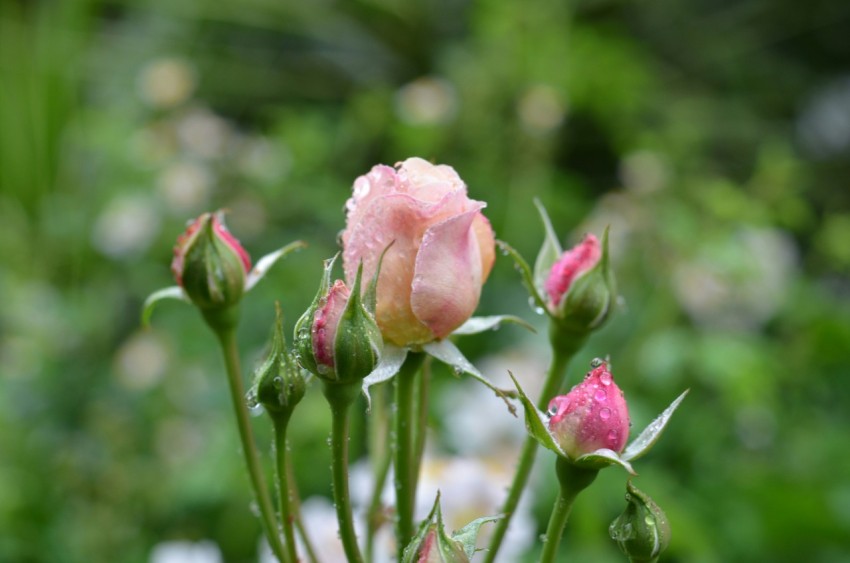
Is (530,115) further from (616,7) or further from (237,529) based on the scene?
(616,7)

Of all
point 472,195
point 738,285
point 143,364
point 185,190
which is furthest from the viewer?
point 472,195

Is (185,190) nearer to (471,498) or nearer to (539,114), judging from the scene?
(539,114)

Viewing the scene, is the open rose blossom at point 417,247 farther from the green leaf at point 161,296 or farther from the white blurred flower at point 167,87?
the white blurred flower at point 167,87

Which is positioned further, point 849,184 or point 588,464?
point 849,184

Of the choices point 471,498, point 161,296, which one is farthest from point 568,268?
point 471,498

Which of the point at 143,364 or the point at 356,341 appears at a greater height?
the point at 356,341

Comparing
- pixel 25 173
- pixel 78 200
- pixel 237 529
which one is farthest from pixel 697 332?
pixel 25 173

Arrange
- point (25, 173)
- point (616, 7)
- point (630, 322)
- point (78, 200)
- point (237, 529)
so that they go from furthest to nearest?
1. point (616, 7)
2. point (25, 173)
3. point (78, 200)
4. point (630, 322)
5. point (237, 529)

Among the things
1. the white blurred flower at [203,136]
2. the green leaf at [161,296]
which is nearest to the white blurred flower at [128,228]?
the white blurred flower at [203,136]
